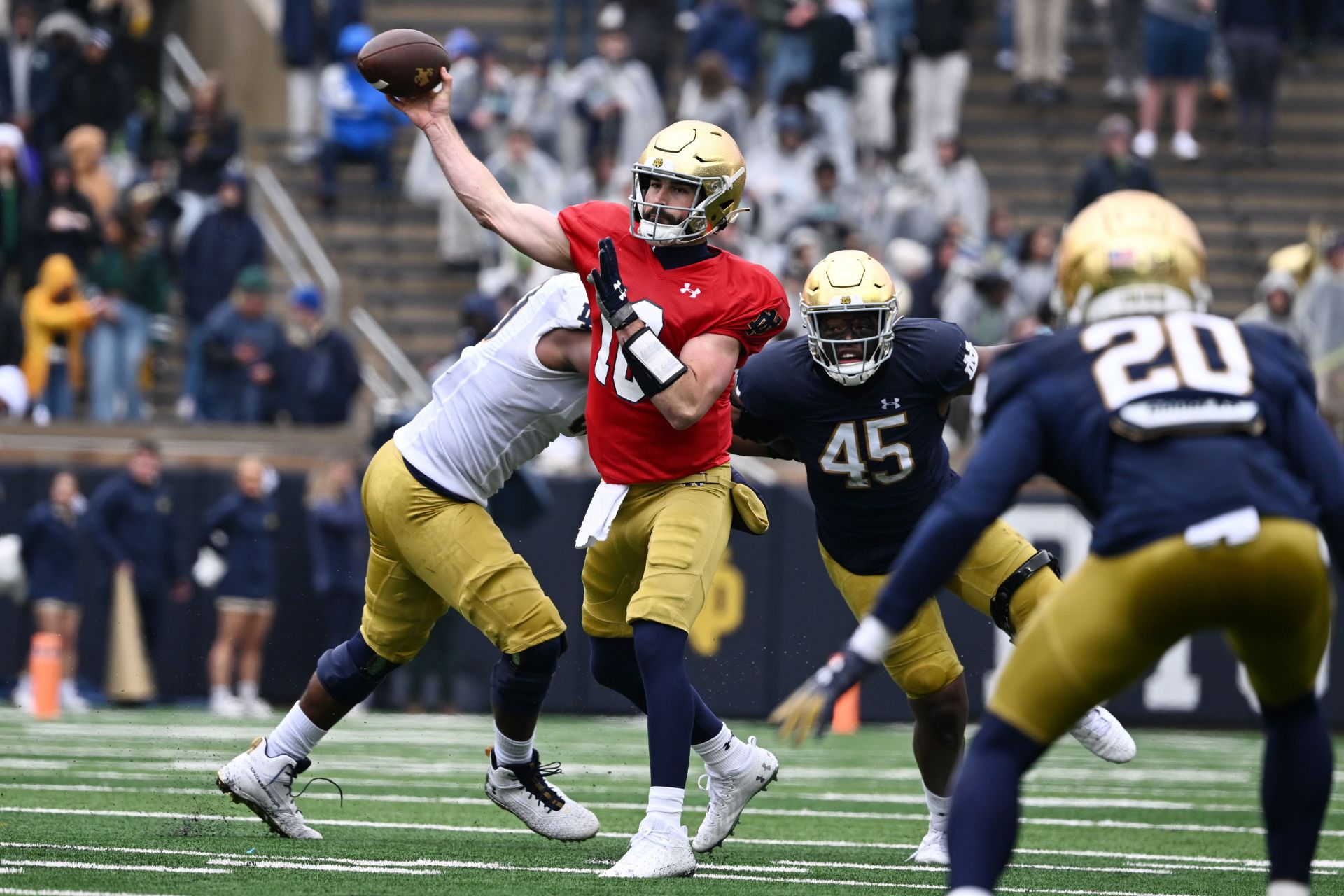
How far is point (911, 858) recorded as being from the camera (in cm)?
576

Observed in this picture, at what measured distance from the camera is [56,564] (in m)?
11.9

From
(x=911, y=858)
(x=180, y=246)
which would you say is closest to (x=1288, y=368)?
(x=911, y=858)

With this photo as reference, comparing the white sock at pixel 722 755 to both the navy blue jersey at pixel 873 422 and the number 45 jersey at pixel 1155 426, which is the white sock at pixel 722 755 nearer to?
the navy blue jersey at pixel 873 422

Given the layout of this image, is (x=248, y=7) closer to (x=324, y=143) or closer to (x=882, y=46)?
(x=324, y=143)

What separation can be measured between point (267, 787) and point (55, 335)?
7735 millimetres

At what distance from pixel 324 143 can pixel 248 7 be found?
6.32 ft

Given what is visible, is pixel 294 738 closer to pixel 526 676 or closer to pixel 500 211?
pixel 526 676

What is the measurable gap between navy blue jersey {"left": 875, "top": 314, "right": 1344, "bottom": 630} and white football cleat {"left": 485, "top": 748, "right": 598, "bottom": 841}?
233 centimetres

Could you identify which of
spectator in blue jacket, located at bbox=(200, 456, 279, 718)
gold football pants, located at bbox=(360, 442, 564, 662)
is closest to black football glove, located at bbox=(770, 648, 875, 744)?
gold football pants, located at bbox=(360, 442, 564, 662)

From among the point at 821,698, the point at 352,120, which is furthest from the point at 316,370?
the point at 821,698

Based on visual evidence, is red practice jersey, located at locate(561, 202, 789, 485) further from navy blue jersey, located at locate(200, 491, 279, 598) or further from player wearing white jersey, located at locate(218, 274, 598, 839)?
navy blue jersey, located at locate(200, 491, 279, 598)

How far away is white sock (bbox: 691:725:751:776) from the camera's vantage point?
5.76m

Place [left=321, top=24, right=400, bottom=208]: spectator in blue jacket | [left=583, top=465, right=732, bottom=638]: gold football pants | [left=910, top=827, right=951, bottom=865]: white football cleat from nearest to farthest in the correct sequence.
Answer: [left=583, top=465, right=732, bottom=638]: gold football pants → [left=910, top=827, right=951, bottom=865]: white football cleat → [left=321, top=24, right=400, bottom=208]: spectator in blue jacket

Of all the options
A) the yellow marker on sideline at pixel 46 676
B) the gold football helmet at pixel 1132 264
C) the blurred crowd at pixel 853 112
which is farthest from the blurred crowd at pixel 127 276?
the gold football helmet at pixel 1132 264
